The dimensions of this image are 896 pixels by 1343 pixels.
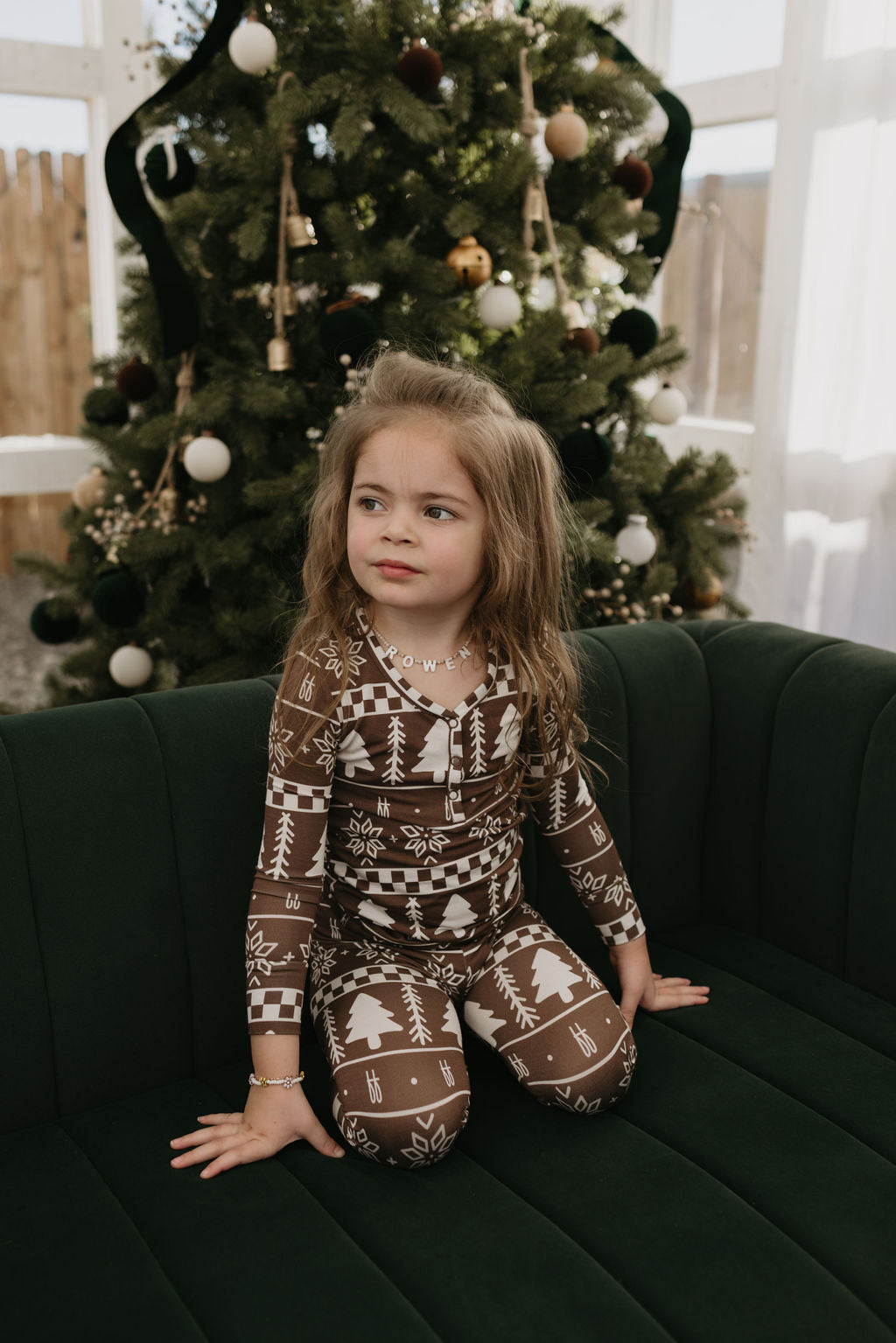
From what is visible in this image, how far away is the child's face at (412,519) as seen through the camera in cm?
118

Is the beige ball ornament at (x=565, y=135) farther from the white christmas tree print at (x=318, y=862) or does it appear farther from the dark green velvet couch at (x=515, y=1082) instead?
the white christmas tree print at (x=318, y=862)

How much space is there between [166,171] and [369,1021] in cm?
156

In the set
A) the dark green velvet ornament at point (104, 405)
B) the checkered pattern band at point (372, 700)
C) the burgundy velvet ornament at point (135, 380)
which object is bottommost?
the checkered pattern band at point (372, 700)

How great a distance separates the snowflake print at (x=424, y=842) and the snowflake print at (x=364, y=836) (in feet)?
0.10

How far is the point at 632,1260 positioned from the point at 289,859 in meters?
0.49

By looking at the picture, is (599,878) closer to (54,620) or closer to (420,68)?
(420,68)

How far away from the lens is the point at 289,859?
118 cm

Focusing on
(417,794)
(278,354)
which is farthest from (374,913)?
(278,354)

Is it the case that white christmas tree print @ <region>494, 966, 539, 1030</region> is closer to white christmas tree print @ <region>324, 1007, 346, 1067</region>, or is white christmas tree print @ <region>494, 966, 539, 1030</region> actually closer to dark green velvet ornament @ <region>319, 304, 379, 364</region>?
white christmas tree print @ <region>324, 1007, 346, 1067</region>

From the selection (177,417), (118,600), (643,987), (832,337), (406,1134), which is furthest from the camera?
(832,337)

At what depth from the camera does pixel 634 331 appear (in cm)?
215

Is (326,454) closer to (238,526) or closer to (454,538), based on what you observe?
(454,538)

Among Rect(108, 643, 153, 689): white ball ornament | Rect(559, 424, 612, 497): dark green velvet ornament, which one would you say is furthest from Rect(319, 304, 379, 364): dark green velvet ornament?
Rect(108, 643, 153, 689): white ball ornament

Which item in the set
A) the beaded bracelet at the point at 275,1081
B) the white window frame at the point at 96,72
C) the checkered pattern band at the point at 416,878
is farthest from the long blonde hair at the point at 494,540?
the white window frame at the point at 96,72
